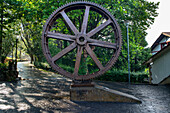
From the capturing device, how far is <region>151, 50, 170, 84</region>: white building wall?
14.2 m

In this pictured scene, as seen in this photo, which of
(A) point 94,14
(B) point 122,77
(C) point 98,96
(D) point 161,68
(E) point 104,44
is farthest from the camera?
(B) point 122,77

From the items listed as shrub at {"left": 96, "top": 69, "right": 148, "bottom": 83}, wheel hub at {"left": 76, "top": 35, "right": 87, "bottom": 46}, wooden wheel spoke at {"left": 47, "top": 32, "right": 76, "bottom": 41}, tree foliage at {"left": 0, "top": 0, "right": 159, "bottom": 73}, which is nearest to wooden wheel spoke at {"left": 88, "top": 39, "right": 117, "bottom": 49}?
wheel hub at {"left": 76, "top": 35, "right": 87, "bottom": 46}

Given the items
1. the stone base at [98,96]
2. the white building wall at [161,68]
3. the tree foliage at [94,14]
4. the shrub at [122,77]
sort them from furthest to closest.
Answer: the shrub at [122,77]
the white building wall at [161,68]
the tree foliage at [94,14]
the stone base at [98,96]

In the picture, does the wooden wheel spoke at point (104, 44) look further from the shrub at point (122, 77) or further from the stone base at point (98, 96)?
the shrub at point (122, 77)

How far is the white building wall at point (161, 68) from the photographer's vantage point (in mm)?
14227

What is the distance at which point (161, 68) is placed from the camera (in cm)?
1559

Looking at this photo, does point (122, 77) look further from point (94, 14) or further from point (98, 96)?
point (98, 96)

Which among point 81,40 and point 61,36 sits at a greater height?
point 61,36

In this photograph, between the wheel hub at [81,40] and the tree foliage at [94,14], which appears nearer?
the wheel hub at [81,40]

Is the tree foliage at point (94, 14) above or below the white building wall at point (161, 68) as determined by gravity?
above

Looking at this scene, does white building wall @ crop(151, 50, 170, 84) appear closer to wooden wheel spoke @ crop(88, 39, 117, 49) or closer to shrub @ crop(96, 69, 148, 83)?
shrub @ crop(96, 69, 148, 83)

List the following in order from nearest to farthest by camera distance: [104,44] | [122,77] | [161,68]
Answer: [104,44] < [161,68] < [122,77]

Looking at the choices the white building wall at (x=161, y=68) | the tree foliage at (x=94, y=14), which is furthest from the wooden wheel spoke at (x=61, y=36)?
the white building wall at (x=161, y=68)

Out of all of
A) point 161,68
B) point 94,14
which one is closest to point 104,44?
point 94,14
